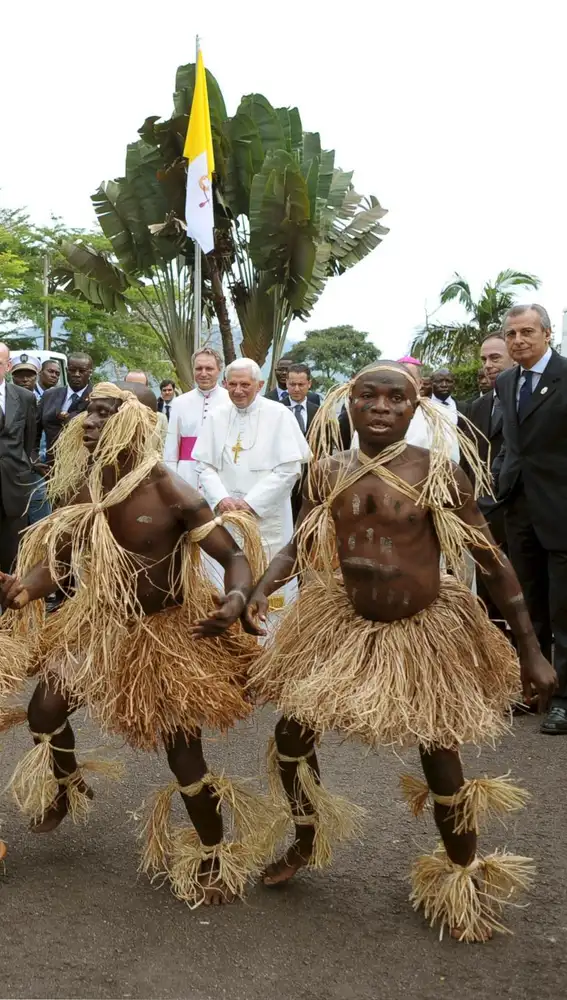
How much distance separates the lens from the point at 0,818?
3.76 m

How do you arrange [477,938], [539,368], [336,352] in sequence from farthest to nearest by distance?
[336,352] < [539,368] < [477,938]

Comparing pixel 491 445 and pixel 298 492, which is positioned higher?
pixel 491 445

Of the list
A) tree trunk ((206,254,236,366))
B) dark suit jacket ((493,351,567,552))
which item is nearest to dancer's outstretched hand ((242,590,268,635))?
dark suit jacket ((493,351,567,552))

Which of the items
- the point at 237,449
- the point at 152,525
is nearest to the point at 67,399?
the point at 237,449

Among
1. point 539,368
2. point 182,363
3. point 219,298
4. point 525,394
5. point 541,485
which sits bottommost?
point 541,485

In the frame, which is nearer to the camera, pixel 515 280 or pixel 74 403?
pixel 74 403

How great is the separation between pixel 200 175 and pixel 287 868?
39.8 ft

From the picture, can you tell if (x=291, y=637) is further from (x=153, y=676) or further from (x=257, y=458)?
(x=257, y=458)

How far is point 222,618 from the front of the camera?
2.94 metres

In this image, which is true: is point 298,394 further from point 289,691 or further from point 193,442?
point 289,691

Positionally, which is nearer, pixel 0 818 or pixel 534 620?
pixel 0 818

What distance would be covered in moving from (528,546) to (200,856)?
2.87 metres

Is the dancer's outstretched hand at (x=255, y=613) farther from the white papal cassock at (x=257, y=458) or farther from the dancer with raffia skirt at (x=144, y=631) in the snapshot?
the white papal cassock at (x=257, y=458)

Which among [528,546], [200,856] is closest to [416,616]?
[200,856]
